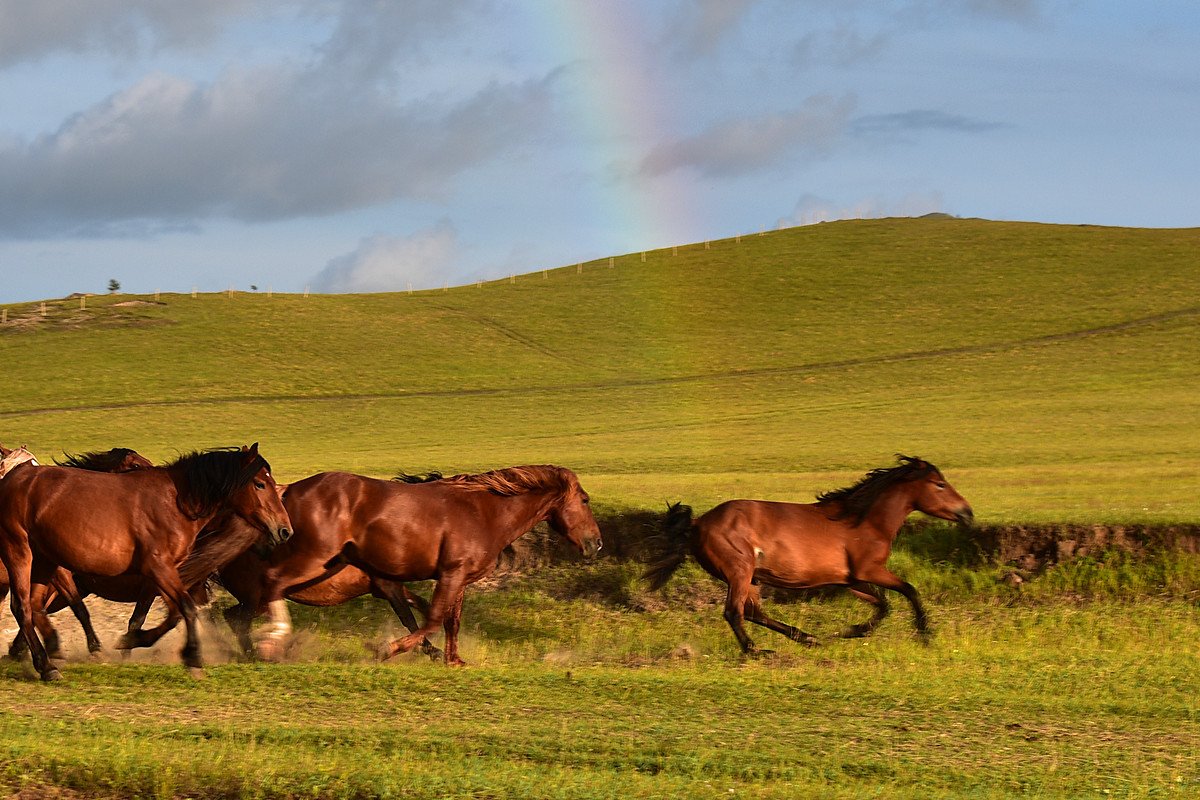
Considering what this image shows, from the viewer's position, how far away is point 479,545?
35.4ft

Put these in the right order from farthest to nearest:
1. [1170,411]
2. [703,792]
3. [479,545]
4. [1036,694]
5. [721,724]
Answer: [1170,411], [479,545], [1036,694], [721,724], [703,792]

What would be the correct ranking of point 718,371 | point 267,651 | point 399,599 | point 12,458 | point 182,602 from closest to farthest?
point 182,602, point 267,651, point 399,599, point 12,458, point 718,371

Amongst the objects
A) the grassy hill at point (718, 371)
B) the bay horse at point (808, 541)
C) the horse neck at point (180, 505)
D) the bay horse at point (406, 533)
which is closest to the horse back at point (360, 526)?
the bay horse at point (406, 533)

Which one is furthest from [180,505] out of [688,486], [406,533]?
[688,486]

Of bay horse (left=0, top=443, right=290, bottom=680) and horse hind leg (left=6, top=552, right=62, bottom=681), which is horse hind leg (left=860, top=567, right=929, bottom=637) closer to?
bay horse (left=0, top=443, right=290, bottom=680)

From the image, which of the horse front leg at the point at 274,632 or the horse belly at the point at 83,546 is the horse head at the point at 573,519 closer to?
the horse front leg at the point at 274,632

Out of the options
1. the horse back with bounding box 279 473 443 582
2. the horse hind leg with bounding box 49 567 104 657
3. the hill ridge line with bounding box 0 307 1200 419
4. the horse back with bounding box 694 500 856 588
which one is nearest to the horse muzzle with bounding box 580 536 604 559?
the horse back with bounding box 694 500 856 588

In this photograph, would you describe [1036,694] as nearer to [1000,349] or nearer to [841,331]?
[1000,349]

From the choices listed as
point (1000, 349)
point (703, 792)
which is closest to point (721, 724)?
point (703, 792)

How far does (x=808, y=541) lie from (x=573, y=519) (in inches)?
89.1

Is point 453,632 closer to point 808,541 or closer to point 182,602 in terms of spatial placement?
point 182,602

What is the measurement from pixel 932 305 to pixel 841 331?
7927 mm

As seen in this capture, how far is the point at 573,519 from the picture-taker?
11281 millimetres

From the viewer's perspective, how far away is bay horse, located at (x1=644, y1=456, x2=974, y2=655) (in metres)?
11.1
